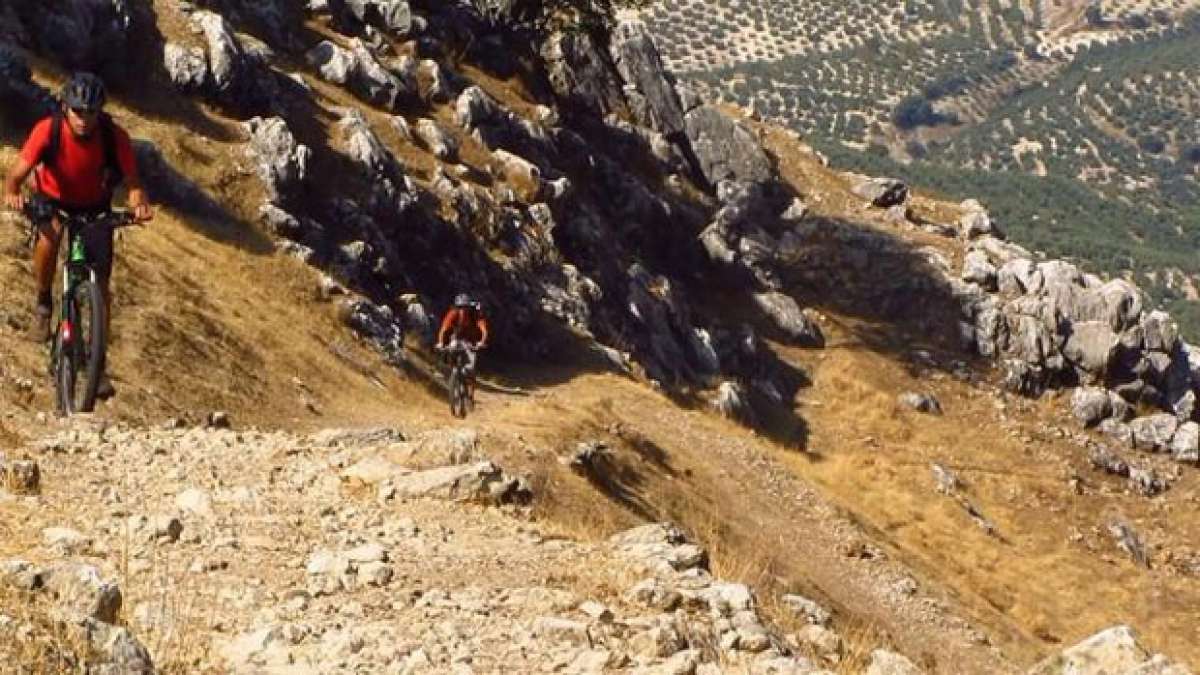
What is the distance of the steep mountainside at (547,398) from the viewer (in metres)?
9.91

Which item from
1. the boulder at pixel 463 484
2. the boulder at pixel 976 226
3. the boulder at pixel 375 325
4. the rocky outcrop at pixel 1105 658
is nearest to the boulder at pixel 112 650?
the boulder at pixel 463 484

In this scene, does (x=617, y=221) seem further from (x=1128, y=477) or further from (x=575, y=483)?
(x=575, y=483)

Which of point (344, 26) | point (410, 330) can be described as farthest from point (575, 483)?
point (344, 26)

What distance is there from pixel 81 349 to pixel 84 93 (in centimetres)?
283

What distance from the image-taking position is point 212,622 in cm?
894

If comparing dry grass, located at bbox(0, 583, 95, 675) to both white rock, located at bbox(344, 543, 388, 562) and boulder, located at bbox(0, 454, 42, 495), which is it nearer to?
white rock, located at bbox(344, 543, 388, 562)

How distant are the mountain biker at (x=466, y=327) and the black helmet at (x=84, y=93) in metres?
14.0

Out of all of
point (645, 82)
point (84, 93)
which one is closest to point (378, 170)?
point (84, 93)

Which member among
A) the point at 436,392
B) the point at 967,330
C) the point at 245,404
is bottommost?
the point at 967,330

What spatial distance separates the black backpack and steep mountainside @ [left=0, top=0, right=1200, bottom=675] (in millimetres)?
2603

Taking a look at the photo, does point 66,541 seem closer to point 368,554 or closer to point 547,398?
point 368,554

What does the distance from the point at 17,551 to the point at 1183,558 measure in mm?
39587

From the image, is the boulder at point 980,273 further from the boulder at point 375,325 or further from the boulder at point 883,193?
the boulder at point 375,325

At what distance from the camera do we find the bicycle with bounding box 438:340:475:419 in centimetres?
2667
